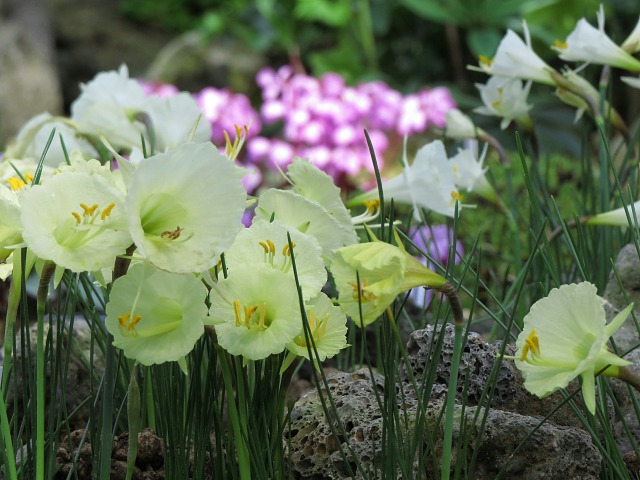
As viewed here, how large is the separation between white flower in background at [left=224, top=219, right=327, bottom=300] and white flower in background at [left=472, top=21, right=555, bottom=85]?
78cm

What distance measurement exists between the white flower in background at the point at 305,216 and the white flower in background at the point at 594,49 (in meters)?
0.70

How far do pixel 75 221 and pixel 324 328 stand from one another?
0.78ft

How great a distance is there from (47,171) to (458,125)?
2.97ft

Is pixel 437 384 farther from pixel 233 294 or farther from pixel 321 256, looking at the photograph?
pixel 233 294

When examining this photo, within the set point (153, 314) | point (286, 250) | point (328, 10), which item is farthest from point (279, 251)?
point (328, 10)

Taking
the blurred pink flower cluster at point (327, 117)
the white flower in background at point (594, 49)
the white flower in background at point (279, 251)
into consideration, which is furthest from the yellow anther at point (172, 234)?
the blurred pink flower cluster at point (327, 117)

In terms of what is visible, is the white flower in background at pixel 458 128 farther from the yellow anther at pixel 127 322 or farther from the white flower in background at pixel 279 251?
the yellow anther at pixel 127 322

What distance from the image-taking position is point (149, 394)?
1.09m

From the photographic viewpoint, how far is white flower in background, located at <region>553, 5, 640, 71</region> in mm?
1447

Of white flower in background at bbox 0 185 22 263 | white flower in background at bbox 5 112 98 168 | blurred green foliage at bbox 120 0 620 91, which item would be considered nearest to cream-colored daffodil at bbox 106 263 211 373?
white flower in background at bbox 0 185 22 263

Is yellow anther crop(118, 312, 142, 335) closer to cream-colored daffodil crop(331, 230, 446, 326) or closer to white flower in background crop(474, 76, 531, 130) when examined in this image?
cream-colored daffodil crop(331, 230, 446, 326)

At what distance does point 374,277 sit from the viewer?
0.79m

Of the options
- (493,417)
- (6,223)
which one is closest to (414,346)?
(493,417)

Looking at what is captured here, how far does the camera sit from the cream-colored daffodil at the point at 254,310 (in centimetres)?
79
